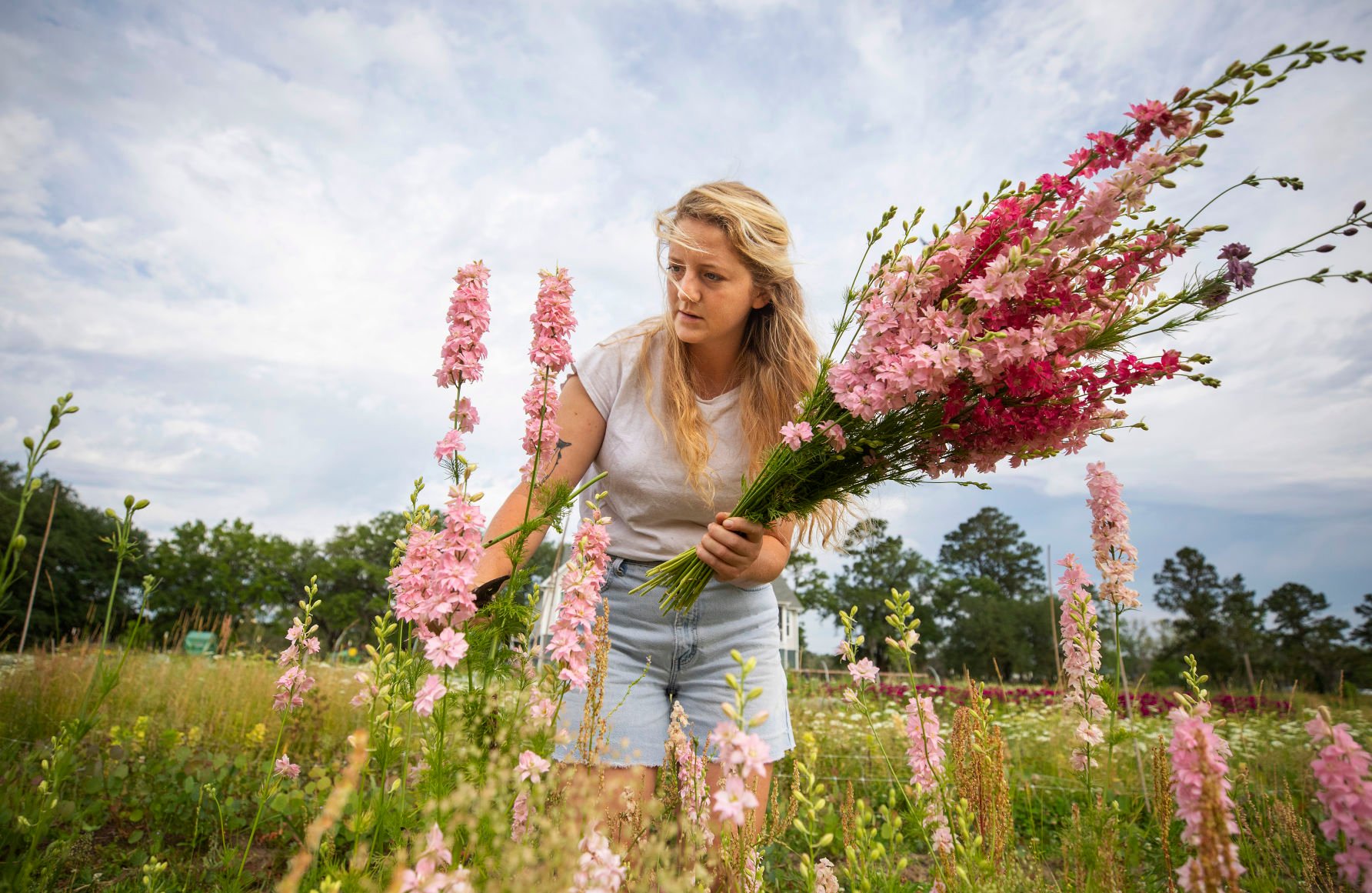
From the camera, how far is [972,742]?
203cm

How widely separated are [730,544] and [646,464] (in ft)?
3.07

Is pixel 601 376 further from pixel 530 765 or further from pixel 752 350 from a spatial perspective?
pixel 530 765

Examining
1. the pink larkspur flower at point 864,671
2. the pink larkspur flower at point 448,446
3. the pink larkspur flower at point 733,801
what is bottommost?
the pink larkspur flower at point 733,801

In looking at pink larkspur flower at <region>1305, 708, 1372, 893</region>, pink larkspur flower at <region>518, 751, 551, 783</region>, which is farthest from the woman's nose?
pink larkspur flower at <region>1305, 708, 1372, 893</region>

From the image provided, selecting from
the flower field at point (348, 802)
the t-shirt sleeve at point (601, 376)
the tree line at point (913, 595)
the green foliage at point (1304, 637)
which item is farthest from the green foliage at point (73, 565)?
the green foliage at point (1304, 637)

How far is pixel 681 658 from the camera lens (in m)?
3.23

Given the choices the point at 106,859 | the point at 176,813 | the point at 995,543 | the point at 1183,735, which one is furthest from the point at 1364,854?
the point at 995,543

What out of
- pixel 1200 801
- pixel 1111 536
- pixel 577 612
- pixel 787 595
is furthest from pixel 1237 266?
pixel 787 595

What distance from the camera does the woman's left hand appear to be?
8.03 ft

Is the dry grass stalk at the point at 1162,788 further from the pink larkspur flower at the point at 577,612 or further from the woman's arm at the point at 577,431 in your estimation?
the woman's arm at the point at 577,431

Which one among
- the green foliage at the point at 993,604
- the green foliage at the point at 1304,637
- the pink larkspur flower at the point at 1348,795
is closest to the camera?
the pink larkspur flower at the point at 1348,795

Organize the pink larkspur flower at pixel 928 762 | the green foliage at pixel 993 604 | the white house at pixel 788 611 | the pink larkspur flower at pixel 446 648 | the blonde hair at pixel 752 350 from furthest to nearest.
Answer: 1. the green foliage at pixel 993 604
2. the white house at pixel 788 611
3. the blonde hair at pixel 752 350
4. the pink larkspur flower at pixel 928 762
5. the pink larkspur flower at pixel 446 648

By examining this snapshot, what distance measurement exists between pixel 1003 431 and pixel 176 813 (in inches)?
188

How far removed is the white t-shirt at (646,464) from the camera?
328cm
